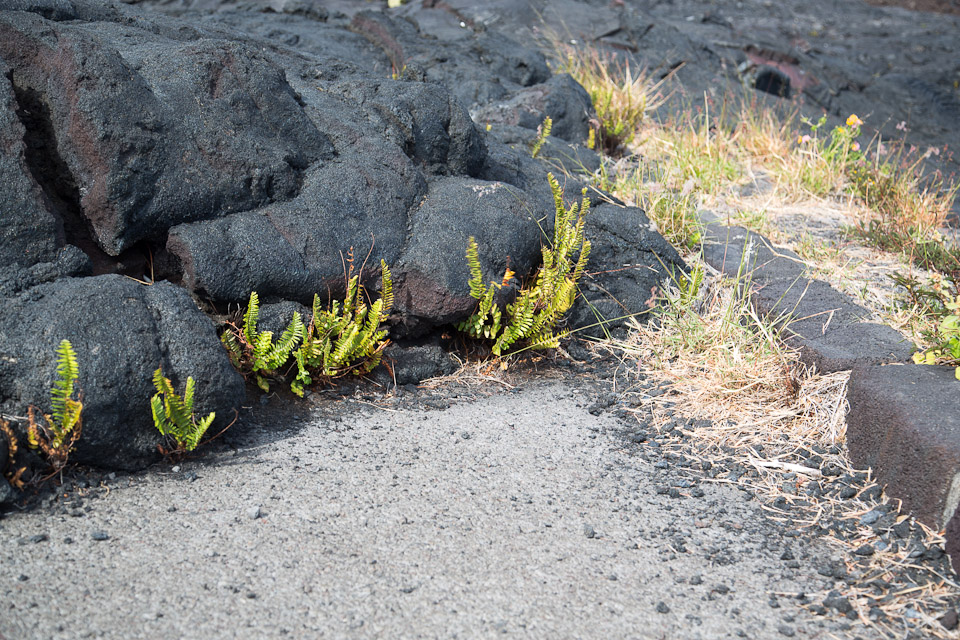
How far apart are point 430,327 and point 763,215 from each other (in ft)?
8.59

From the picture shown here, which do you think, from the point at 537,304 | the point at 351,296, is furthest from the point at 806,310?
the point at 351,296

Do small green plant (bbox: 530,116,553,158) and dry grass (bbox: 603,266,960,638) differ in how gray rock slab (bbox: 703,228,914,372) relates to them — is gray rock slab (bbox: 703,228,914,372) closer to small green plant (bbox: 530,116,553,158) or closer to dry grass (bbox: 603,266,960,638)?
dry grass (bbox: 603,266,960,638)

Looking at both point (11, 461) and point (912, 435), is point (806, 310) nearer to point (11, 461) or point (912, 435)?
point (912, 435)

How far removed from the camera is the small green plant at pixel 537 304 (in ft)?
11.5

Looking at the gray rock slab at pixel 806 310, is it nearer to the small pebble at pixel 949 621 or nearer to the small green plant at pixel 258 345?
the small pebble at pixel 949 621

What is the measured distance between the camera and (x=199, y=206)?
3.05m

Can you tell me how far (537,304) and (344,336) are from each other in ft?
3.16

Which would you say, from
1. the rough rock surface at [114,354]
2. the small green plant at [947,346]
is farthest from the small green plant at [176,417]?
the small green plant at [947,346]

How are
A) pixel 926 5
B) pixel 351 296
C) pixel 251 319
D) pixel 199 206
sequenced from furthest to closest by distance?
pixel 926 5 → pixel 351 296 → pixel 199 206 → pixel 251 319

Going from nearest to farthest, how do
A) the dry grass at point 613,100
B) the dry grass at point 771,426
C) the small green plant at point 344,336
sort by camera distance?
the dry grass at point 771,426, the small green plant at point 344,336, the dry grass at point 613,100

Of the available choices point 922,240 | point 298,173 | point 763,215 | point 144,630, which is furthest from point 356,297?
point 922,240

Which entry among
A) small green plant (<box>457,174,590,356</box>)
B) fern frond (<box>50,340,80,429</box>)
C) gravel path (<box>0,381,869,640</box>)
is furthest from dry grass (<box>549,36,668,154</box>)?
fern frond (<box>50,340,80,429</box>)

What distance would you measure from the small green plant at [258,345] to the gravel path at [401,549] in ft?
0.86

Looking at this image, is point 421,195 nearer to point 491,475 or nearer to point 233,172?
point 233,172
